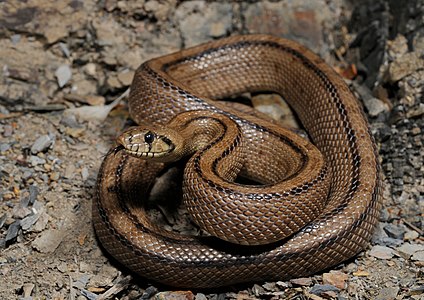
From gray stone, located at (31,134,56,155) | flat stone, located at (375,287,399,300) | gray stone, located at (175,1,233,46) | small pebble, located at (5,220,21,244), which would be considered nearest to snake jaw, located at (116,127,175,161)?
→ small pebble, located at (5,220,21,244)

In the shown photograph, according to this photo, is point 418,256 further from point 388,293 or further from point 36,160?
point 36,160

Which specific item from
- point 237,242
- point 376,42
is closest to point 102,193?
point 237,242

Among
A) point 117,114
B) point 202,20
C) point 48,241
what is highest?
point 202,20

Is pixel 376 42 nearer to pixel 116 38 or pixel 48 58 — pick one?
pixel 116 38

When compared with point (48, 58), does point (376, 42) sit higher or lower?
higher

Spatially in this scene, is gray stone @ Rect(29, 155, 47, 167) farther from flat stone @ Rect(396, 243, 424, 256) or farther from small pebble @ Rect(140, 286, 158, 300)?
flat stone @ Rect(396, 243, 424, 256)

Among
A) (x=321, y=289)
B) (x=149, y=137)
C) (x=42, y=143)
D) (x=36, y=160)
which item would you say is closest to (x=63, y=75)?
(x=42, y=143)
